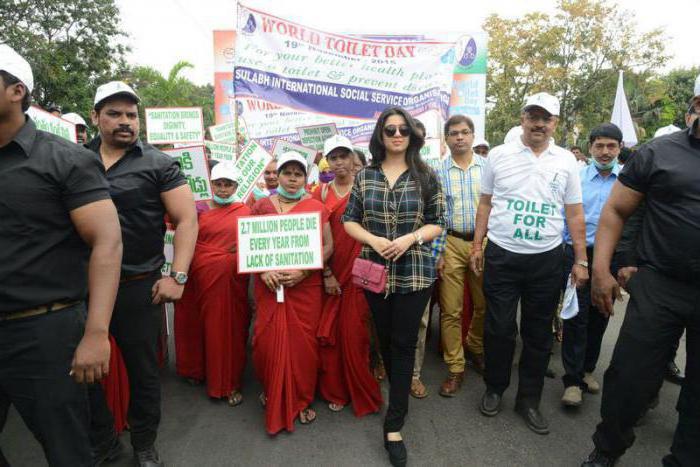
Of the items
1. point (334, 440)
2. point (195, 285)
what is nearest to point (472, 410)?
point (334, 440)

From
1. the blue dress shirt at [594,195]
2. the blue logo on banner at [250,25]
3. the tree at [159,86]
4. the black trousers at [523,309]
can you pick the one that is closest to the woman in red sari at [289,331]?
the black trousers at [523,309]

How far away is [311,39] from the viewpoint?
16.4ft

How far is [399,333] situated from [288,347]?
0.76 metres

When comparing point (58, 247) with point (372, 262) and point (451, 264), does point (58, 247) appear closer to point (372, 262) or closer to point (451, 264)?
point (372, 262)

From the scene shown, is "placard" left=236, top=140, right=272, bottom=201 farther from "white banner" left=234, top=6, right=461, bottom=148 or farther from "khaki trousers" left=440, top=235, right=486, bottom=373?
"khaki trousers" left=440, top=235, right=486, bottom=373

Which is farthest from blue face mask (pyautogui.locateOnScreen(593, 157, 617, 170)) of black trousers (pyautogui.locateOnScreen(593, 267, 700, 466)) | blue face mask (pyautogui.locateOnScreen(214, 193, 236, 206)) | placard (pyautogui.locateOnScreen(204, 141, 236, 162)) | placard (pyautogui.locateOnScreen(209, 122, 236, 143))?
placard (pyautogui.locateOnScreen(209, 122, 236, 143))

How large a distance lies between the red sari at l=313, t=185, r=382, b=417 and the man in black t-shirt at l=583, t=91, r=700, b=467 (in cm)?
138

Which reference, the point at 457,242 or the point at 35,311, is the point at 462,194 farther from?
the point at 35,311

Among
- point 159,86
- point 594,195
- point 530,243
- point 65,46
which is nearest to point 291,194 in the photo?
point 530,243

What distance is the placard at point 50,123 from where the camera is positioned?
299 centimetres

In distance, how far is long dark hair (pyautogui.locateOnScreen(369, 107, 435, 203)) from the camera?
244 centimetres

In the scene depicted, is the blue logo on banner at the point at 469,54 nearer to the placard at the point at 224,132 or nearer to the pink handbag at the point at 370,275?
the placard at the point at 224,132

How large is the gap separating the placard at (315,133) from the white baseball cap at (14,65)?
10.5 ft

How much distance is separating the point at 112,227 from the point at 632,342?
89.8 inches
